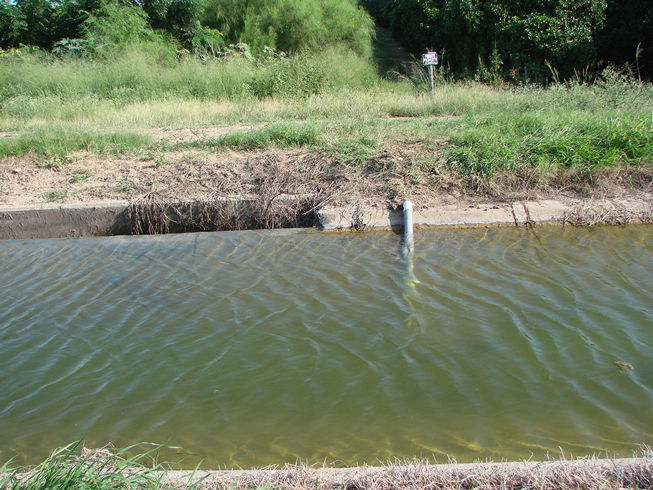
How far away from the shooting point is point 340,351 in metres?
3.89

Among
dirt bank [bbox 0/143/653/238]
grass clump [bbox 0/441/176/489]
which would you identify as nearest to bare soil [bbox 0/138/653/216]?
dirt bank [bbox 0/143/653/238]

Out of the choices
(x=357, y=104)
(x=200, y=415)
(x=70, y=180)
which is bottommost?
(x=200, y=415)

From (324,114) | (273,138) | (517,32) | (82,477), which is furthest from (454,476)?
(517,32)

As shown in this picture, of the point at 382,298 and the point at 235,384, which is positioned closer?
the point at 235,384

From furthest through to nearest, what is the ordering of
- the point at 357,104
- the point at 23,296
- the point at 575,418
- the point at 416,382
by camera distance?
the point at 357,104 → the point at 23,296 → the point at 416,382 → the point at 575,418

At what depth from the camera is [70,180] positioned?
26.7 ft

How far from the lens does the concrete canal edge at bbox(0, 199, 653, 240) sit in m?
6.70

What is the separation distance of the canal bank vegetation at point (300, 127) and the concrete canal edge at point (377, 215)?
283 mm

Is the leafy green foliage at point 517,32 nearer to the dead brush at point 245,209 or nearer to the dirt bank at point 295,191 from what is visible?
the dirt bank at point 295,191

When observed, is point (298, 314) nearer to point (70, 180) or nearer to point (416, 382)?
point (416, 382)

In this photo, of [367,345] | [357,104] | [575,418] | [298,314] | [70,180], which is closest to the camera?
[575,418]

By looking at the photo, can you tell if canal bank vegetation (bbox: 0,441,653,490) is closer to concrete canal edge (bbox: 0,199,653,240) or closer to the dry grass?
the dry grass

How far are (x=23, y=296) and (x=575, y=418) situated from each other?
16.2ft

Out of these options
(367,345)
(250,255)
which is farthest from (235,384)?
(250,255)
